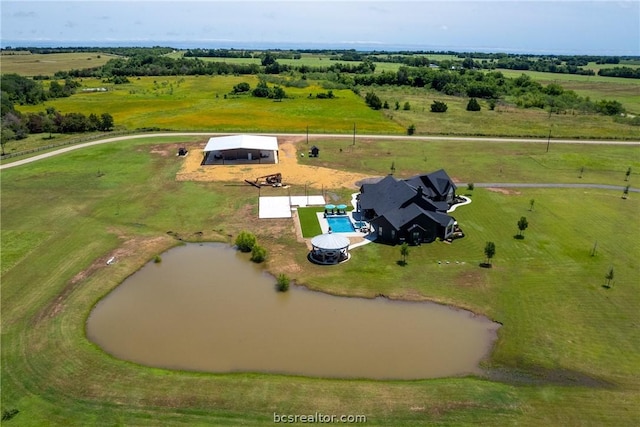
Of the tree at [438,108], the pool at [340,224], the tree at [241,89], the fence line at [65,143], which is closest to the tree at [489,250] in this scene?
the pool at [340,224]

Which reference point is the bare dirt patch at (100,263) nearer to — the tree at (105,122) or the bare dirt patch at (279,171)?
the bare dirt patch at (279,171)

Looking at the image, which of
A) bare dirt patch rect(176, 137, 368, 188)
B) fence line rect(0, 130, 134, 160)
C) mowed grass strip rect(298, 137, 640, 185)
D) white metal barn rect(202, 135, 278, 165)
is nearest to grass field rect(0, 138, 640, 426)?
mowed grass strip rect(298, 137, 640, 185)

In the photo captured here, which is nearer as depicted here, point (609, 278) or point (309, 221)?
point (609, 278)

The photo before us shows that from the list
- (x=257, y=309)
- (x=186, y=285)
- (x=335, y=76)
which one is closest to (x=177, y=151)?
(x=186, y=285)

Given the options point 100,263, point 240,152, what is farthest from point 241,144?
point 100,263

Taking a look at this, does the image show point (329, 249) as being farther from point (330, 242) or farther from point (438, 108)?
point (438, 108)
